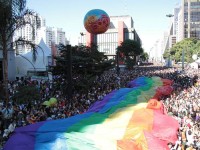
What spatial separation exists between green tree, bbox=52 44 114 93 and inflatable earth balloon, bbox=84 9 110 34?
7.58 ft

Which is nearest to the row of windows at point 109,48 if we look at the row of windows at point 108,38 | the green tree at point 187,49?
the row of windows at point 108,38

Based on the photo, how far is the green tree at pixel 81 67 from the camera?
2584 cm

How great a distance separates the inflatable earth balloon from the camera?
1254 inches

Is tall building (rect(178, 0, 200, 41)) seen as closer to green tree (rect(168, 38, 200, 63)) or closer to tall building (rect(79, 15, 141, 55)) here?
tall building (rect(79, 15, 141, 55))

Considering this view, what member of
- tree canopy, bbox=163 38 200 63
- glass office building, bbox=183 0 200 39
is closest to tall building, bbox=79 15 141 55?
tree canopy, bbox=163 38 200 63

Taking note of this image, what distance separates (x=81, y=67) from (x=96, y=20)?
18.7 feet

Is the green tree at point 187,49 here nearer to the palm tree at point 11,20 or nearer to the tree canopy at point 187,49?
the tree canopy at point 187,49

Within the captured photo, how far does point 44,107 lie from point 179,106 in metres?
8.04

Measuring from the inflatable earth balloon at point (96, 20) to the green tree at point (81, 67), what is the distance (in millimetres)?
2311

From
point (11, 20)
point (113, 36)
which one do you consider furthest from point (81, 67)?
Result: point (113, 36)

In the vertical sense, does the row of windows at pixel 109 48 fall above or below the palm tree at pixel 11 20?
above

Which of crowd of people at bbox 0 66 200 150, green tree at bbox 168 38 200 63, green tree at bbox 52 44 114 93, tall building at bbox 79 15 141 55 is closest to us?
crowd of people at bbox 0 66 200 150

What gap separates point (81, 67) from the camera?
29.0 metres

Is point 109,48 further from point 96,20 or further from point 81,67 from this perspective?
point 81,67
